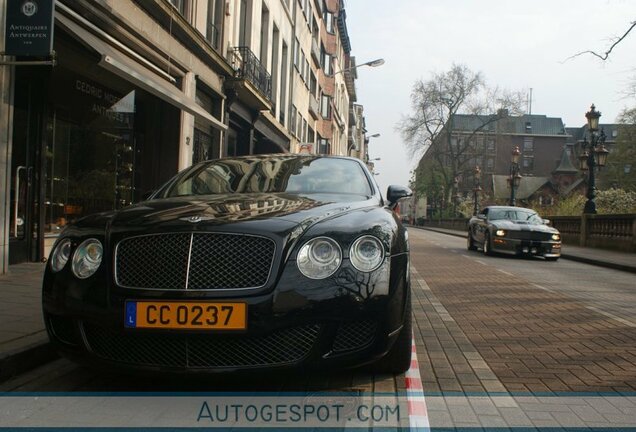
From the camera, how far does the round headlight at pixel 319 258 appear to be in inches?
111

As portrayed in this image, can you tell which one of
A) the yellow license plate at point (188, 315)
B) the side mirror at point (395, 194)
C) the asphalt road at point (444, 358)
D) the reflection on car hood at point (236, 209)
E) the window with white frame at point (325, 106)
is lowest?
the asphalt road at point (444, 358)

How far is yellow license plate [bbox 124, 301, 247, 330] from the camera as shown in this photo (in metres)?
2.70

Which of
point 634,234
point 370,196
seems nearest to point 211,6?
point 370,196

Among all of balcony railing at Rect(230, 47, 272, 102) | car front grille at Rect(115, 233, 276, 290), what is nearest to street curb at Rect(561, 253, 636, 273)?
balcony railing at Rect(230, 47, 272, 102)

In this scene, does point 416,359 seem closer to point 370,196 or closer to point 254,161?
point 370,196

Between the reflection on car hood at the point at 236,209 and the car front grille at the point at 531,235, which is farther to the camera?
the car front grille at the point at 531,235

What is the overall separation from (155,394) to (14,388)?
888 mm

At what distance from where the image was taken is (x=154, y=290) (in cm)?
280

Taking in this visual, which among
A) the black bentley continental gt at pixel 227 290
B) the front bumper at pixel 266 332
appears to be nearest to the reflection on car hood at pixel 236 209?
the black bentley continental gt at pixel 227 290

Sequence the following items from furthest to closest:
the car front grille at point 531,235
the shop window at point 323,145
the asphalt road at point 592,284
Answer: the shop window at point 323,145, the car front grille at point 531,235, the asphalt road at point 592,284

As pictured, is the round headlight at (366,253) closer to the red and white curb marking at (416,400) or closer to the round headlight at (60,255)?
the red and white curb marking at (416,400)

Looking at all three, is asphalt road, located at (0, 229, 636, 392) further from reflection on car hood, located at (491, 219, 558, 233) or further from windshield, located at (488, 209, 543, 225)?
windshield, located at (488, 209, 543, 225)

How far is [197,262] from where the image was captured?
281 cm

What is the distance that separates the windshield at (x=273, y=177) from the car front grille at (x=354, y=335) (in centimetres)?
149
